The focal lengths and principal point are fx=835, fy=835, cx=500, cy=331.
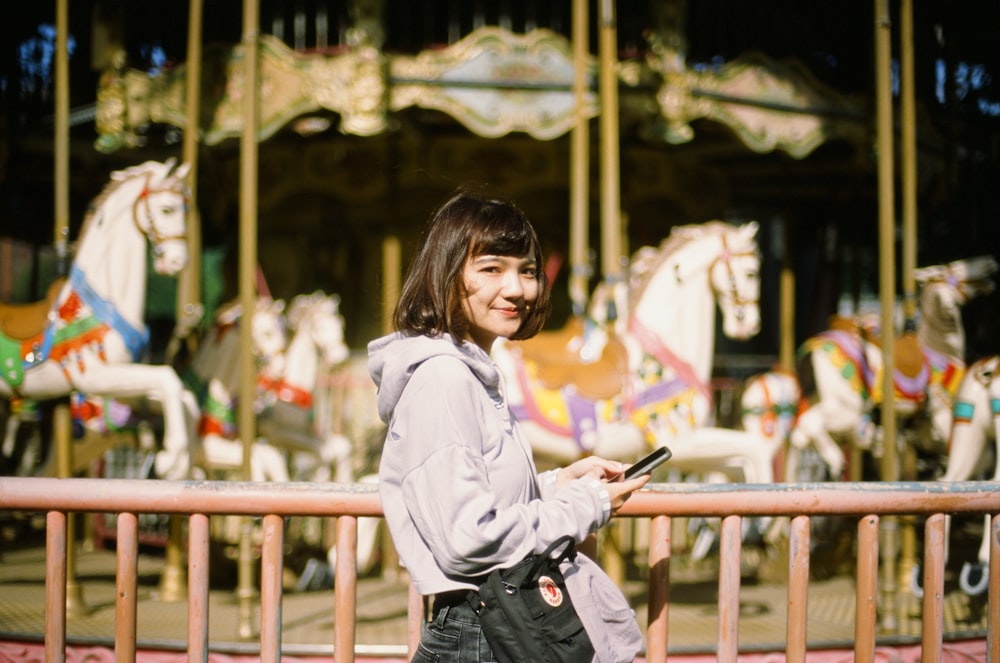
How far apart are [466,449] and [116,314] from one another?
4080 mm

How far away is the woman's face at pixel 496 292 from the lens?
1.40 metres

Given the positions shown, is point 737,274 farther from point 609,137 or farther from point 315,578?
point 315,578

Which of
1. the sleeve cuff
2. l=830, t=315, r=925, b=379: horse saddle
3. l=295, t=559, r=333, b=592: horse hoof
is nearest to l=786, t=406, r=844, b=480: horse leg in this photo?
l=830, t=315, r=925, b=379: horse saddle

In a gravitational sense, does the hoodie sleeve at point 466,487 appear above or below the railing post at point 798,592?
above

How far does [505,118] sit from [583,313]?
1.34 metres

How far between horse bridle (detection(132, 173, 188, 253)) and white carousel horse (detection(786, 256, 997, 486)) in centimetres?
421

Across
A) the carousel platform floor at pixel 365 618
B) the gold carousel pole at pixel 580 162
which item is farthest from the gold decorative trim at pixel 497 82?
the carousel platform floor at pixel 365 618

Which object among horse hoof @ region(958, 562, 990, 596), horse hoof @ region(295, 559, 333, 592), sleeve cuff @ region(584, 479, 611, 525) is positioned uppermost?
sleeve cuff @ region(584, 479, 611, 525)

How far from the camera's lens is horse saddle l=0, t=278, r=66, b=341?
4895 millimetres

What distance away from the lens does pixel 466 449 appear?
1.25 meters

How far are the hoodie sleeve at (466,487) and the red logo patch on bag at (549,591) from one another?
0.21ft

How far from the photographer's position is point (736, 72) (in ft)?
17.7

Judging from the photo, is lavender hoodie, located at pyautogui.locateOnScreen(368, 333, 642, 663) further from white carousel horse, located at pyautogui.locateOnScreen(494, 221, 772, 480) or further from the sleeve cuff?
white carousel horse, located at pyautogui.locateOnScreen(494, 221, 772, 480)

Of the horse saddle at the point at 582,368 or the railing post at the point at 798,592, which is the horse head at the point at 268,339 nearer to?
the horse saddle at the point at 582,368
